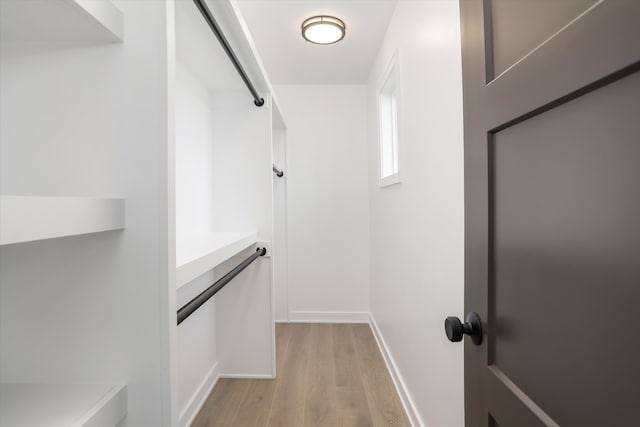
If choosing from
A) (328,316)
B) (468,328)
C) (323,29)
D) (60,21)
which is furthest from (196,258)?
(328,316)

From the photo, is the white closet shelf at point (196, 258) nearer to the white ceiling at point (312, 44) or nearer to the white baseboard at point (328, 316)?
the white ceiling at point (312, 44)

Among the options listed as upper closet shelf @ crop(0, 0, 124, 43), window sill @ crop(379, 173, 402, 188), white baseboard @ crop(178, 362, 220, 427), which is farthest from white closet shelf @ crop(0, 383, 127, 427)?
window sill @ crop(379, 173, 402, 188)

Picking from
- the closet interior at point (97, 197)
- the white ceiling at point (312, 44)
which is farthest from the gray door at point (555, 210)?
the white ceiling at point (312, 44)

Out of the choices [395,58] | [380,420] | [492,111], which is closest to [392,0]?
[395,58]

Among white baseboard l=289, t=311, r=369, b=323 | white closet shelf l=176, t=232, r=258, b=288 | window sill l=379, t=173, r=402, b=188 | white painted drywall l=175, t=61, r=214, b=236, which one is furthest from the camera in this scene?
white baseboard l=289, t=311, r=369, b=323

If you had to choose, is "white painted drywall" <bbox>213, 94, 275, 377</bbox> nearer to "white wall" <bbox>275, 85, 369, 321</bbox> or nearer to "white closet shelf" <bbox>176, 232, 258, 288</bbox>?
"white closet shelf" <bbox>176, 232, 258, 288</bbox>

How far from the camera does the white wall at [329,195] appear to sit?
334 centimetres

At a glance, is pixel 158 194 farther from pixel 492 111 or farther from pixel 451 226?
pixel 451 226

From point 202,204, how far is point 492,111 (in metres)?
1.68

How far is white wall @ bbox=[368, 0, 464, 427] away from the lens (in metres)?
1.17

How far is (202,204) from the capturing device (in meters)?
1.93

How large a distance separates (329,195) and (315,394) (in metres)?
1.90

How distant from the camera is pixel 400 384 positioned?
195 centimetres

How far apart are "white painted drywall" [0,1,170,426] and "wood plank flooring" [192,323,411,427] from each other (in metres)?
1.29
